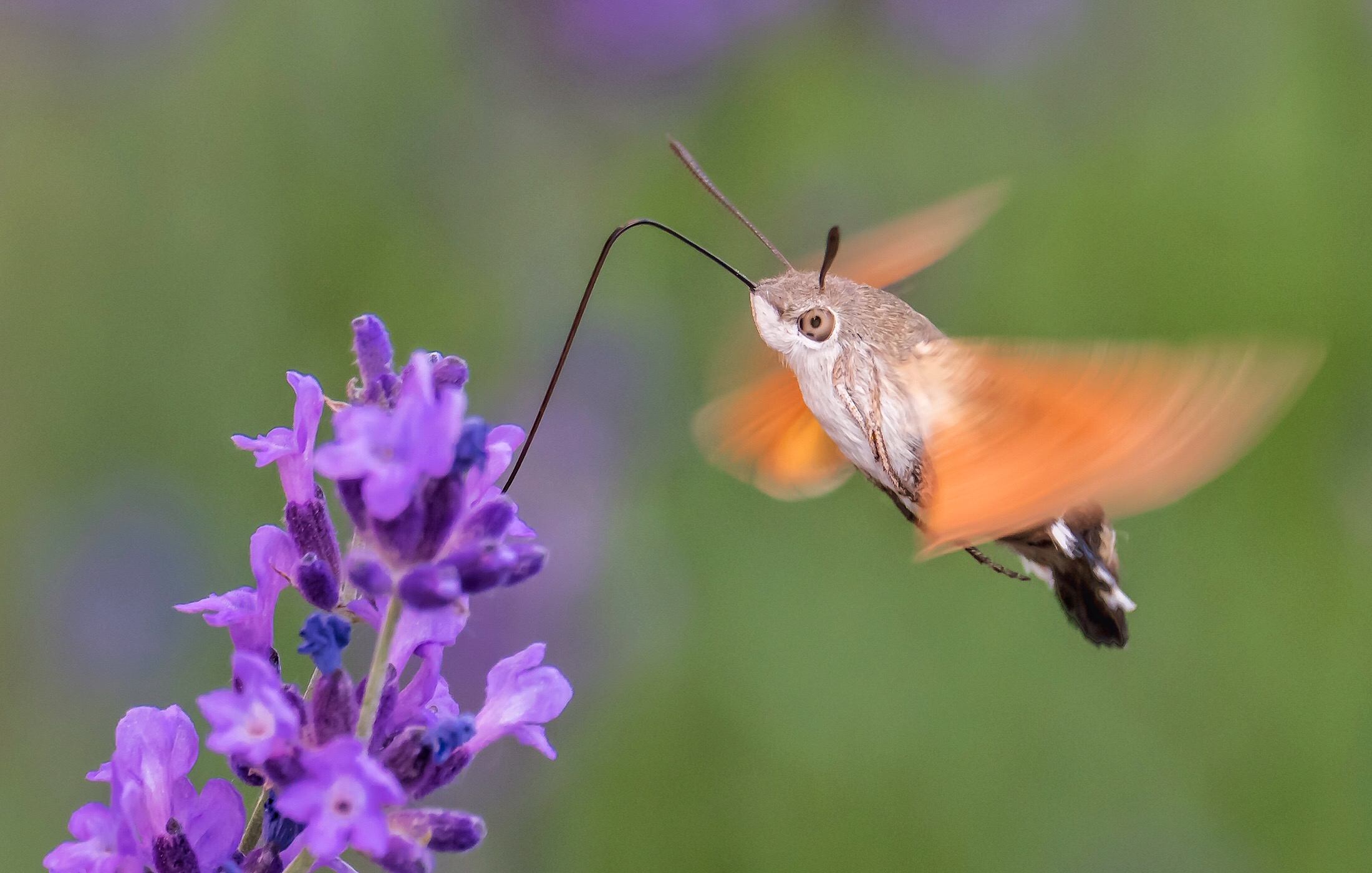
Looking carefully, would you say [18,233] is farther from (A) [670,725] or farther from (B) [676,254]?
(A) [670,725]

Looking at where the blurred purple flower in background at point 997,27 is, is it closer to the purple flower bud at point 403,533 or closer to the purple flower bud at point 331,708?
the purple flower bud at point 403,533

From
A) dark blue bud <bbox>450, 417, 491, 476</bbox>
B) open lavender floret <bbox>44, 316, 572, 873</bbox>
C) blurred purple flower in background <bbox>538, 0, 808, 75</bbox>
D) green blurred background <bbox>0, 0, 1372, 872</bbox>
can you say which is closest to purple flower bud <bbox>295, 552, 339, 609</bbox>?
open lavender floret <bbox>44, 316, 572, 873</bbox>

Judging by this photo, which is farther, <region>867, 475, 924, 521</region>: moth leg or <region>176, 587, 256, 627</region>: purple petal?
<region>867, 475, 924, 521</region>: moth leg

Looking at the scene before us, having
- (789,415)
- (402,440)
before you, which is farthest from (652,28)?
(402,440)

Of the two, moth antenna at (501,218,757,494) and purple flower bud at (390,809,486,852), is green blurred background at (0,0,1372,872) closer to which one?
moth antenna at (501,218,757,494)

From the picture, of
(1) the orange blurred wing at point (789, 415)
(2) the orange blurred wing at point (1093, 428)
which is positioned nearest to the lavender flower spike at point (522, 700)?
(2) the orange blurred wing at point (1093, 428)
